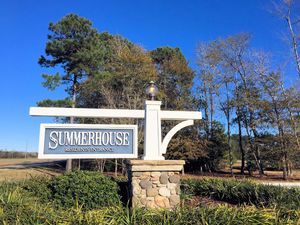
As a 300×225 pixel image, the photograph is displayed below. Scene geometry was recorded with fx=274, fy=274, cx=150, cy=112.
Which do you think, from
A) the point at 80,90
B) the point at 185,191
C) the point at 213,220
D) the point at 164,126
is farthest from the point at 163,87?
the point at 213,220

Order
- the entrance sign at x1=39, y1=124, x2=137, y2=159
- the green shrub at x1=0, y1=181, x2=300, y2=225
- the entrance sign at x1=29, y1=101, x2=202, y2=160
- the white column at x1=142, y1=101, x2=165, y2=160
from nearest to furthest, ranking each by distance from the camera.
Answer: the green shrub at x1=0, y1=181, x2=300, y2=225 < the entrance sign at x1=39, y1=124, x2=137, y2=159 < the entrance sign at x1=29, y1=101, x2=202, y2=160 < the white column at x1=142, y1=101, x2=165, y2=160

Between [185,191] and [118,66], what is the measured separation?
47.5 feet

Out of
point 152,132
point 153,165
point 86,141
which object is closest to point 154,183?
point 153,165

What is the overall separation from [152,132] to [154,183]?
1.07 m

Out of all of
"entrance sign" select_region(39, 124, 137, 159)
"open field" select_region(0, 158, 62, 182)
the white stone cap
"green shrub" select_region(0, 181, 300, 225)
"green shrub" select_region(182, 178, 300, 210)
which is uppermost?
"entrance sign" select_region(39, 124, 137, 159)

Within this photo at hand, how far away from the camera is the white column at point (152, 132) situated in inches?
227

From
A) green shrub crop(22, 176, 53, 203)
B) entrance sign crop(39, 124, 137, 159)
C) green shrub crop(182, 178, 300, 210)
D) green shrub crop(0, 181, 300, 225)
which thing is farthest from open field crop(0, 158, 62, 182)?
green shrub crop(0, 181, 300, 225)

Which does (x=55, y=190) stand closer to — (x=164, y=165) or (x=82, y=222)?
(x=164, y=165)

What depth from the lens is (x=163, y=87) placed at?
22578 millimetres

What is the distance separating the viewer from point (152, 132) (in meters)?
5.86

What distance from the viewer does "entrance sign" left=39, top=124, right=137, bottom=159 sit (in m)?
5.46

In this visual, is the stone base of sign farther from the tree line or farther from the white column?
the tree line

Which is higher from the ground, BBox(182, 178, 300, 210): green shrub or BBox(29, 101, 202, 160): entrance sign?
BBox(29, 101, 202, 160): entrance sign

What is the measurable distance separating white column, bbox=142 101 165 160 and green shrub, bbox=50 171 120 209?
1.01 m
